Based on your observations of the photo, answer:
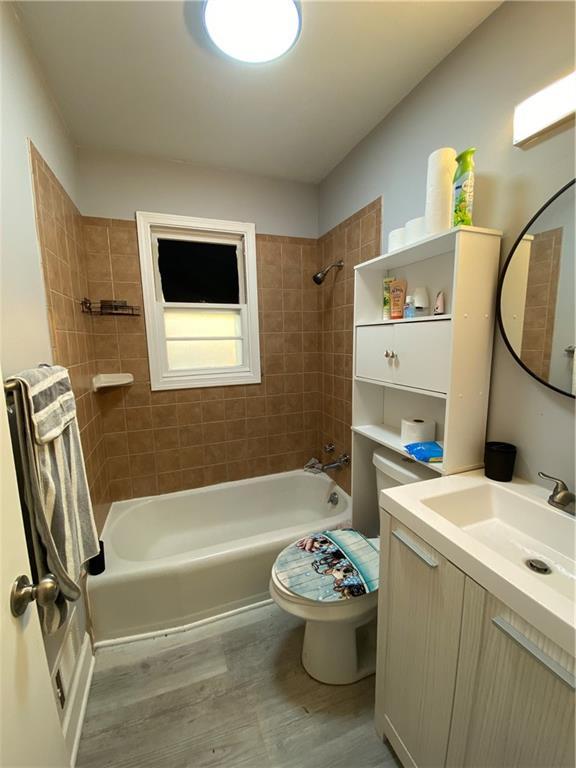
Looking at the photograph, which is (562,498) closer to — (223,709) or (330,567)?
(330,567)

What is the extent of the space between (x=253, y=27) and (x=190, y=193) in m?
1.06

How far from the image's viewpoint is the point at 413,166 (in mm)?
1450

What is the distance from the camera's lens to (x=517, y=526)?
39.2 inches

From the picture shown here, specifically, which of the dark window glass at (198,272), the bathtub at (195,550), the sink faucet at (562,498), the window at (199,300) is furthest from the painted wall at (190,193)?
the sink faucet at (562,498)

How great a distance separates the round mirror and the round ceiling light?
105cm

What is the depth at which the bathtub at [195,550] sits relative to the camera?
1.51m

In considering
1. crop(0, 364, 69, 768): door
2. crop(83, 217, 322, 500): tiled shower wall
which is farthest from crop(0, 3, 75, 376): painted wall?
crop(83, 217, 322, 500): tiled shower wall

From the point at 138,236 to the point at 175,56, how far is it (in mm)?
960

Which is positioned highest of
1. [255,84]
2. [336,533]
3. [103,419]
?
[255,84]

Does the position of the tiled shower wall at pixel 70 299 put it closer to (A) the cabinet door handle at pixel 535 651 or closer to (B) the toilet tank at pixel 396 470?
(B) the toilet tank at pixel 396 470

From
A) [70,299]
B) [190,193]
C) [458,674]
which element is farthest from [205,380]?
[458,674]

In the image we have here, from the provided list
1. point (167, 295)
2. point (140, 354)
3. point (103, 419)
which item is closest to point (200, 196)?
point (167, 295)

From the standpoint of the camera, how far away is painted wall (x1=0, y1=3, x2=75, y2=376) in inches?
38.8

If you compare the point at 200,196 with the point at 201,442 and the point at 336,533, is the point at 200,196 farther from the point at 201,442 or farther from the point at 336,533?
the point at 336,533
